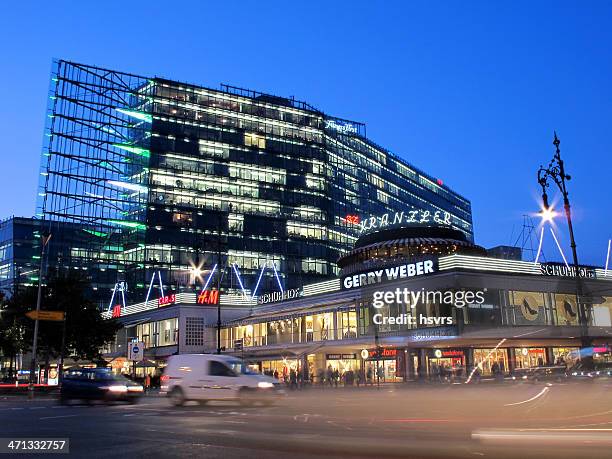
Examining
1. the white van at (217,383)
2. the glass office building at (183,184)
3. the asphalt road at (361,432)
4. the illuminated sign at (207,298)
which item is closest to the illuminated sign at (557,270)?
the asphalt road at (361,432)

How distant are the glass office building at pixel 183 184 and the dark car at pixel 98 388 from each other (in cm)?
7614

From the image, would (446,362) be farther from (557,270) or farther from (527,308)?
(557,270)

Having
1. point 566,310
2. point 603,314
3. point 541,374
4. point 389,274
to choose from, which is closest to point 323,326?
point 389,274

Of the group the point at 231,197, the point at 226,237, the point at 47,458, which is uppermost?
the point at 231,197

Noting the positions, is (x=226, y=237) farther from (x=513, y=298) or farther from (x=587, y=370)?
(x=587, y=370)

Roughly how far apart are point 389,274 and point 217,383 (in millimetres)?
29695

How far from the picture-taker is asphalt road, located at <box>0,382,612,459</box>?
376 inches

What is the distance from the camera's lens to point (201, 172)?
115750mm

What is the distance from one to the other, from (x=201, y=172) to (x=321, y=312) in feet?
210

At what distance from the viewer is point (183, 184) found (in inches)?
4500

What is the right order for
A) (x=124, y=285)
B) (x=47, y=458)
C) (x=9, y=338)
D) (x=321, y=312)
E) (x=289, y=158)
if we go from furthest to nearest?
(x=289, y=158), (x=124, y=285), (x=9, y=338), (x=321, y=312), (x=47, y=458)

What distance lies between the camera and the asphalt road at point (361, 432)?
376 inches

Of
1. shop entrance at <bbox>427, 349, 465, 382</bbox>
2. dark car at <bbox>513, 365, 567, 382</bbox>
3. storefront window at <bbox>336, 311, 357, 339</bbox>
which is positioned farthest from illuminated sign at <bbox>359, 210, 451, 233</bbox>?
dark car at <bbox>513, 365, 567, 382</bbox>

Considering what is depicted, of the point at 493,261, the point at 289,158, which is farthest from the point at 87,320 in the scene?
the point at 289,158
